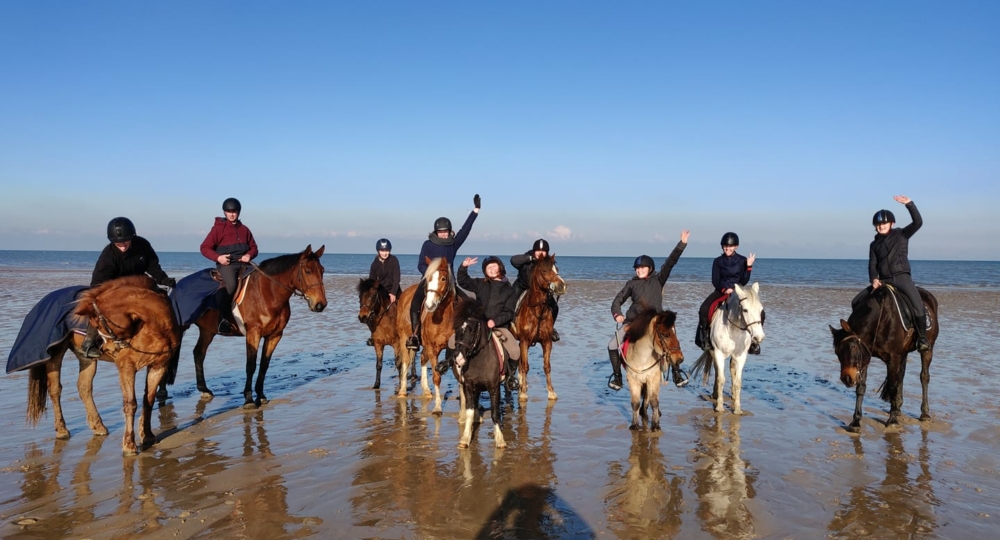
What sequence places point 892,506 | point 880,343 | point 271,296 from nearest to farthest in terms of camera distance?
point 892,506 < point 880,343 < point 271,296

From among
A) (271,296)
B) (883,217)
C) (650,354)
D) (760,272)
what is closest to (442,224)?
(271,296)

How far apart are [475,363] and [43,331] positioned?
516 centimetres

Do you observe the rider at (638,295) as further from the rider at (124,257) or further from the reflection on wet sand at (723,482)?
the rider at (124,257)

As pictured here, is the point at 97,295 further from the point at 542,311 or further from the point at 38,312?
the point at 542,311

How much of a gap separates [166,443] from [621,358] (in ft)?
19.7

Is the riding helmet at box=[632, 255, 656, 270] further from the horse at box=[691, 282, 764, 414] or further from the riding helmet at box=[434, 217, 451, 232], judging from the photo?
the riding helmet at box=[434, 217, 451, 232]

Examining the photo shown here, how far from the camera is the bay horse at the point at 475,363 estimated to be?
23.4 feet

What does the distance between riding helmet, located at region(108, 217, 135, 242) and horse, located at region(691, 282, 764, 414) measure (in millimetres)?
8279

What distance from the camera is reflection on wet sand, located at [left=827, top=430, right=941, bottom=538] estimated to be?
5066 mm

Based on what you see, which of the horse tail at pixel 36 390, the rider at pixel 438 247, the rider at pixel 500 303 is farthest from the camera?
the rider at pixel 438 247

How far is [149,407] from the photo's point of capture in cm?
721

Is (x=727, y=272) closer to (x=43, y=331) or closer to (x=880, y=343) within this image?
(x=880, y=343)

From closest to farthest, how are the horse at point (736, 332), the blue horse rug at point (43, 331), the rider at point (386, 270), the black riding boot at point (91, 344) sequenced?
the black riding boot at point (91, 344) → the blue horse rug at point (43, 331) → the horse at point (736, 332) → the rider at point (386, 270)

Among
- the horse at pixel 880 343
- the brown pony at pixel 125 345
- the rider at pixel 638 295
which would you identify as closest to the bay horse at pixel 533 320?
the rider at pixel 638 295
